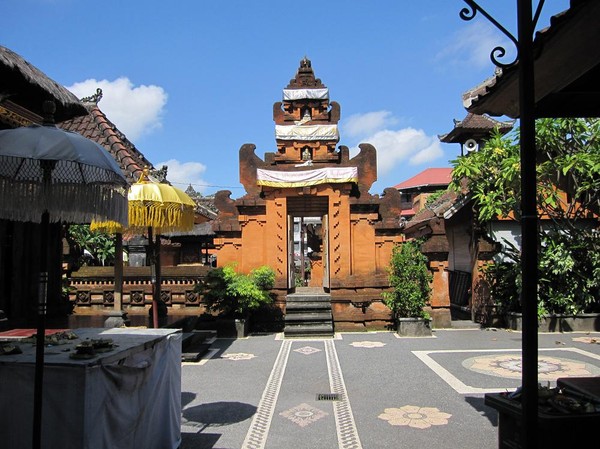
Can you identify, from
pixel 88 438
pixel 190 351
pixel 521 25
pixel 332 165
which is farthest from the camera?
pixel 332 165

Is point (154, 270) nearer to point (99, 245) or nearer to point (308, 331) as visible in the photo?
point (308, 331)

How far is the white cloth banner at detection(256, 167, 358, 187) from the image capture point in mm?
14266

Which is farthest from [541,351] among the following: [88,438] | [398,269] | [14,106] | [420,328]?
[14,106]

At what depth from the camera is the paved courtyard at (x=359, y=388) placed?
17.7 feet

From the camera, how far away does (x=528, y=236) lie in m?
2.73

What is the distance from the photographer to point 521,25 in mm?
2855

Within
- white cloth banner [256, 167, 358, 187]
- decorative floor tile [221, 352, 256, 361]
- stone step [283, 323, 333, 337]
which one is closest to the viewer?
decorative floor tile [221, 352, 256, 361]

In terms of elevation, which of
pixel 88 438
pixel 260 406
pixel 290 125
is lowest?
pixel 260 406

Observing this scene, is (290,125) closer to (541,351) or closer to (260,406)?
(541,351)

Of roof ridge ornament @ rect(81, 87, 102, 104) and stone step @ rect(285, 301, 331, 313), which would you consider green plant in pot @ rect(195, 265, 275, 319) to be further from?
roof ridge ornament @ rect(81, 87, 102, 104)

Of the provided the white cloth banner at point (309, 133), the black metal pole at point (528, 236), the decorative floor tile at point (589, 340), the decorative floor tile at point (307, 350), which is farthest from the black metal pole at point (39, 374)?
the white cloth banner at point (309, 133)

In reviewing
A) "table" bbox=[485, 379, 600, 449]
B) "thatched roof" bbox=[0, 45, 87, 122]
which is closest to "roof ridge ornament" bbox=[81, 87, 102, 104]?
"thatched roof" bbox=[0, 45, 87, 122]

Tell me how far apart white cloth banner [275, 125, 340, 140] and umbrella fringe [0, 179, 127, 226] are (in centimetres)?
1109

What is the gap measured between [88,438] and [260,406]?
3.45 meters
